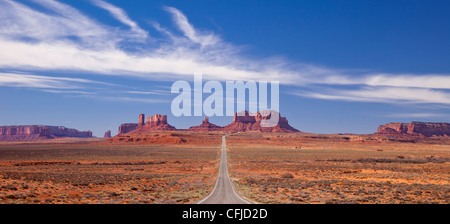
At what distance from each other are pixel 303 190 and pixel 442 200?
10.8 metres
